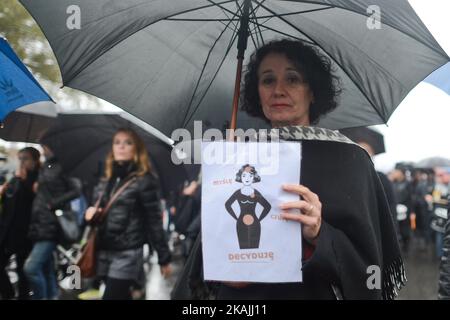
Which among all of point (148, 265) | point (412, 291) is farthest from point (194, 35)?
point (148, 265)

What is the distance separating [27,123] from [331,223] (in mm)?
3165

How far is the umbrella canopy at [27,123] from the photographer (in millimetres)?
3961

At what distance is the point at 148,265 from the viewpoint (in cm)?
1060

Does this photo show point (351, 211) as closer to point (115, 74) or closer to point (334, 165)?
point (334, 165)

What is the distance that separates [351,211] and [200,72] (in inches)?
47.8

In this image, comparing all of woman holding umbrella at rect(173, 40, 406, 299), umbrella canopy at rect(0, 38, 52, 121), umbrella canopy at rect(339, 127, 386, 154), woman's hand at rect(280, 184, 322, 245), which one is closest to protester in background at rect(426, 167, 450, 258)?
umbrella canopy at rect(339, 127, 386, 154)

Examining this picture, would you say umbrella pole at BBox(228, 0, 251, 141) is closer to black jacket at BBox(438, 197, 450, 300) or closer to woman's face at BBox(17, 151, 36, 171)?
black jacket at BBox(438, 197, 450, 300)

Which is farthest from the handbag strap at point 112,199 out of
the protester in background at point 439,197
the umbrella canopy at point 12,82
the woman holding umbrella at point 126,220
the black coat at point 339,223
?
the protester in background at point 439,197

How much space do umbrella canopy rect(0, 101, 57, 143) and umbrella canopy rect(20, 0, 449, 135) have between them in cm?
129

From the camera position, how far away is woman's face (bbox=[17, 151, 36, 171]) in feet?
20.1

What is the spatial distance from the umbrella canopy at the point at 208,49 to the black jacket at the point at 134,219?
2.25 m

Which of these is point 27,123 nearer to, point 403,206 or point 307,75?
point 307,75

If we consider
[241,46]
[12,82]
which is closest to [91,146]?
[12,82]

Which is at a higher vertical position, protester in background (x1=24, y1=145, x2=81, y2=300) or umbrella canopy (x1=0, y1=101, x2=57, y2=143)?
umbrella canopy (x1=0, y1=101, x2=57, y2=143)
